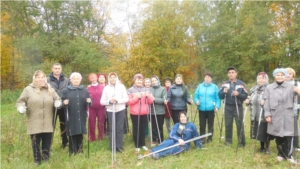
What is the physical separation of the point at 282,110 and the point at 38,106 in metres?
4.96

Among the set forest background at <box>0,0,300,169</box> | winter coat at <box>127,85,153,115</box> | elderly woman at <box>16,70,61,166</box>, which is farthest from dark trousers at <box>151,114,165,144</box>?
forest background at <box>0,0,300,169</box>

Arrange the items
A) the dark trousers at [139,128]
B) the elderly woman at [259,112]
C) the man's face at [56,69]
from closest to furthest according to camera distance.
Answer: the elderly woman at [259,112]
the man's face at [56,69]
the dark trousers at [139,128]

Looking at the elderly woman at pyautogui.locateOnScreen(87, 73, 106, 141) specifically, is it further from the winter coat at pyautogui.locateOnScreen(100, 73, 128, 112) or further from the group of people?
the winter coat at pyautogui.locateOnScreen(100, 73, 128, 112)

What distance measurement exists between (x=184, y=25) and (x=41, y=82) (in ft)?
78.2

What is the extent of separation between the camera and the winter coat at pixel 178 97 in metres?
6.71

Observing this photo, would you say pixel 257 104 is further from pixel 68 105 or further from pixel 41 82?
pixel 41 82

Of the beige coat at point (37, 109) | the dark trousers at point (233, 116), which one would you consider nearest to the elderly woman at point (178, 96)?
the dark trousers at point (233, 116)

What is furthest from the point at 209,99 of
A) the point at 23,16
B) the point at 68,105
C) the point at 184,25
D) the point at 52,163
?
the point at 23,16

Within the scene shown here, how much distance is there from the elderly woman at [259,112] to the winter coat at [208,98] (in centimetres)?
86

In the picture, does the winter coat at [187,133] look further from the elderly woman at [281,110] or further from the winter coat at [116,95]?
the elderly woman at [281,110]

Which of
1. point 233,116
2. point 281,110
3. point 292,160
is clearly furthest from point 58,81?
point 292,160

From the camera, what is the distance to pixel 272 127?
16.9 feet

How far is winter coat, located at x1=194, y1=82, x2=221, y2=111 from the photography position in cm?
656

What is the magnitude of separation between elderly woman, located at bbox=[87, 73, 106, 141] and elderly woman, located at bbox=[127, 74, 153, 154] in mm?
1226
